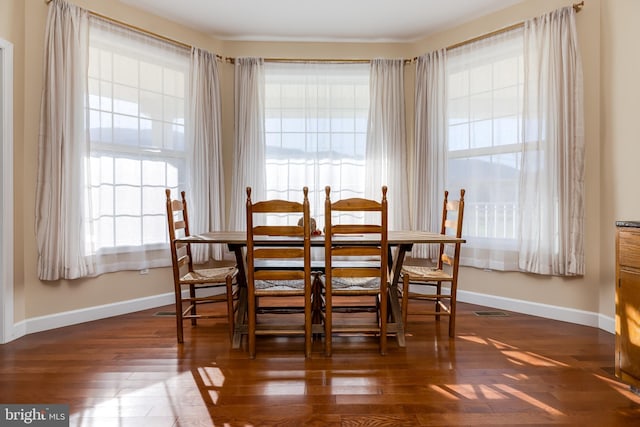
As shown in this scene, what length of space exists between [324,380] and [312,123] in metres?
2.85

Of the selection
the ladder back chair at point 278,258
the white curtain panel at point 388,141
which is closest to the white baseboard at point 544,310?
the white curtain panel at point 388,141

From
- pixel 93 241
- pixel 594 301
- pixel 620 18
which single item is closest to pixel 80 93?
pixel 93 241

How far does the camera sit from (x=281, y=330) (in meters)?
2.50

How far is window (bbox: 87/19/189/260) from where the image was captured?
10.9 feet

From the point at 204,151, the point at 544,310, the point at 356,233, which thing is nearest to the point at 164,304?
the point at 204,151

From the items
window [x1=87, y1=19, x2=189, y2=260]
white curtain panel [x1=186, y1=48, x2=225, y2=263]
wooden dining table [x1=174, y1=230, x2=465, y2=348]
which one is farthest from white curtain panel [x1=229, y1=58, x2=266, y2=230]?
wooden dining table [x1=174, y1=230, x2=465, y2=348]

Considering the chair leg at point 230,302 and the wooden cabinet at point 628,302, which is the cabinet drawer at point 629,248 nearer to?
the wooden cabinet at point 628,302

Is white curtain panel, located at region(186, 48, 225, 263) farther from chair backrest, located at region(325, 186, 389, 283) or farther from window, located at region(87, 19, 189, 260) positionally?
chair backrest, located at region(325, 186, 389, 283)

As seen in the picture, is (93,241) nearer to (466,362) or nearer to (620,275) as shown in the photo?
(466,362)

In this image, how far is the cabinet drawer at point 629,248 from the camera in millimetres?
1878

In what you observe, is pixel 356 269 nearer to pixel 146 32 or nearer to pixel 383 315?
pixel 383 315

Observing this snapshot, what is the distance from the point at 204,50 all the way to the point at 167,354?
10.1 ft

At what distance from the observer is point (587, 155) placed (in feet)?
10.3

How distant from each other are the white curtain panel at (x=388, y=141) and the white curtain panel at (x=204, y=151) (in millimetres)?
1645
